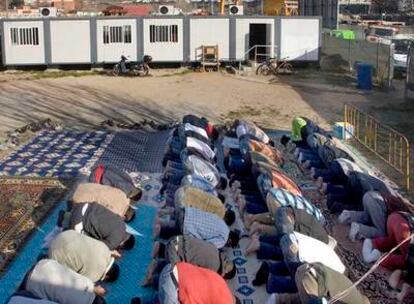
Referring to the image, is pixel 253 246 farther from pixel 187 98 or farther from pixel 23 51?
pixel 23 51

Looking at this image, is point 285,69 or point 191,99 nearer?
point 191,99

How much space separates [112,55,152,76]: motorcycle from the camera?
77.1 feet

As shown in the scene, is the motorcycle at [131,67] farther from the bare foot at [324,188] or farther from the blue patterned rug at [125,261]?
the bare foot at [324,188]

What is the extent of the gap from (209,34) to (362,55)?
19.6 feet

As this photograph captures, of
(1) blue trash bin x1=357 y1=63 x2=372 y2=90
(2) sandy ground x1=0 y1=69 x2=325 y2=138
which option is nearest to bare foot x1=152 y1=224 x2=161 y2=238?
(2) sandy ground x1=0 y1=69 x2=325 y2=138

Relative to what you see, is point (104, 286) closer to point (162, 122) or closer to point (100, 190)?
point (100, 190)

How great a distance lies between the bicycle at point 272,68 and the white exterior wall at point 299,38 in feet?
2.16

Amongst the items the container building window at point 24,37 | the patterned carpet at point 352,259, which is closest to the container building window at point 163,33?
the container building window at point 24,37

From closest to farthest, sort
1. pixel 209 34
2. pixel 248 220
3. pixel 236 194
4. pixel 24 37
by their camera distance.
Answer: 1. pixel 248 220
2. pixel 236 194
3. pixel 24 37
4. pixel 209 34

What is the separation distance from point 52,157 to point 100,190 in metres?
4.17

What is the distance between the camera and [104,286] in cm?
A: 641

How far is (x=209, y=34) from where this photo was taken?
24797 millimetres

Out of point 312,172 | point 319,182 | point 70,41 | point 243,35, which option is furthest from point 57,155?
point 243,35

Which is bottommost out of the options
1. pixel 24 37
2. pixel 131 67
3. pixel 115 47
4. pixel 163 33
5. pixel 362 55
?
pixel 131 67
